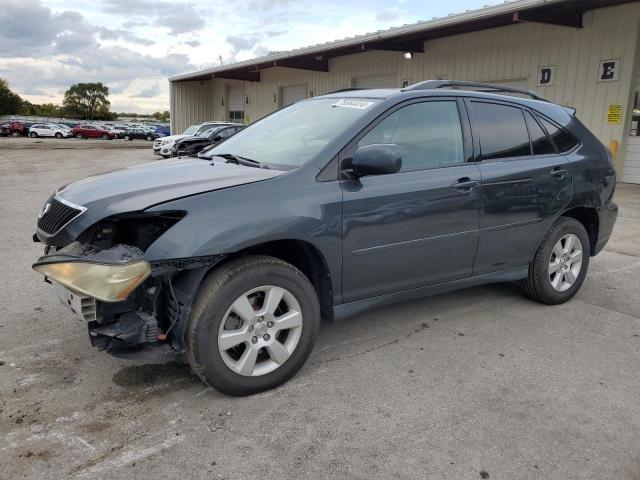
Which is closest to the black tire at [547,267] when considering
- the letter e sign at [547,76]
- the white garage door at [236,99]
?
the letter e sign at [547,76]

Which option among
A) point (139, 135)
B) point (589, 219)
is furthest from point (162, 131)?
point (589, 219)

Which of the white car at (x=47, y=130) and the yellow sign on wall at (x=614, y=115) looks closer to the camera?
the yellow sign on wall at (x=614, y=115)

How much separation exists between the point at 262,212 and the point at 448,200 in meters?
1.38

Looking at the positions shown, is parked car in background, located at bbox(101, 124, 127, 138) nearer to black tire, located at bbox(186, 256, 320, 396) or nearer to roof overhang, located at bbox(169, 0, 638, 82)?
roof overhang, located at bbox(169, 0, 638, 82)

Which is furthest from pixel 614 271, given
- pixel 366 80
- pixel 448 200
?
pixel 366 80

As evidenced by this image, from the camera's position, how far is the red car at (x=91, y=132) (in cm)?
5121

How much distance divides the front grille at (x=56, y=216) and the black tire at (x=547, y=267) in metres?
3.45

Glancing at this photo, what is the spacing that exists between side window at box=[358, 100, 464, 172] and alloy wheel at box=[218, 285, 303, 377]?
1173 millimetres

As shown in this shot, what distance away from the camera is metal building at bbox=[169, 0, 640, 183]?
1195 centimetres

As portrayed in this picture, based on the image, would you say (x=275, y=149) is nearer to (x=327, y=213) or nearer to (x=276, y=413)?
(x=327, y=213)

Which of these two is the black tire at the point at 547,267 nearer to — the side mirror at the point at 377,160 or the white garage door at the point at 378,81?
the side mirror at the point at 377,160

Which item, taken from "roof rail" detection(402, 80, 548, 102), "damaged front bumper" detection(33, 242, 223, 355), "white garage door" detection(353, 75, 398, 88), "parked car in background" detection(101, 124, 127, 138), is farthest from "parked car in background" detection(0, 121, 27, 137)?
"damaged front bumper" detection(33, 242, 223, 355)

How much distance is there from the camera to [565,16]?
12.4 meters

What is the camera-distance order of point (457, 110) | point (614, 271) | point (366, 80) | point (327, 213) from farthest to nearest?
point (366, 80) → point (614, 271) → point (457, 110) → point (327, 213)
